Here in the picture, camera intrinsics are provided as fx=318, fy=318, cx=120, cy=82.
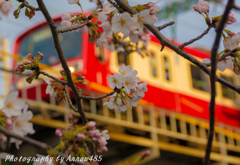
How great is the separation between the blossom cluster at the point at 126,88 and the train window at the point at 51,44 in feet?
14.8

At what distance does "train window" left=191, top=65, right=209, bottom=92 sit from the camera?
7.36 metres

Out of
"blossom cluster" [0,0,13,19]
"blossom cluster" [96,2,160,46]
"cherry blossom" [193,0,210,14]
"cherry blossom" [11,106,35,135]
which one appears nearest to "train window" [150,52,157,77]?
"blossom cluster" [0,0,13,19]

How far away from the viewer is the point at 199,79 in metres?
7.50

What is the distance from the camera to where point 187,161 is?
23.1 ft

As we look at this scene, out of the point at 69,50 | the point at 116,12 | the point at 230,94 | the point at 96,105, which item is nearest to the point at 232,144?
the point at 230,94

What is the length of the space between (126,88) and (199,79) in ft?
21.9

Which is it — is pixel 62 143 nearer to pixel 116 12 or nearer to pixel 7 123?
pixel 7 123

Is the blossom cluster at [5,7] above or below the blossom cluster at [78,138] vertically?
above

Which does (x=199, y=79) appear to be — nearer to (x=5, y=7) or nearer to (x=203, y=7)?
(x=5, y=7)

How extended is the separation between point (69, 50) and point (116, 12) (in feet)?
15.4

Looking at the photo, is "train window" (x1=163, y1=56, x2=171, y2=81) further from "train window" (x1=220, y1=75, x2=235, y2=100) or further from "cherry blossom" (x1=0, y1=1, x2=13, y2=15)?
"cherry blossom" (x1=0, y1=1, x2=13, y2=15)

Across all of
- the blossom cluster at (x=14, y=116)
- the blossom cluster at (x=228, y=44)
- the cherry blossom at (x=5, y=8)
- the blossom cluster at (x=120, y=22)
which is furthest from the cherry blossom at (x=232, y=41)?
the cherry blossom at (x=5, y=8)

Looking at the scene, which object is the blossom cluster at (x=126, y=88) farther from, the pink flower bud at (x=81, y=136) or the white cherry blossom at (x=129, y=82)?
the pink flower bud at (x=81, y=136)

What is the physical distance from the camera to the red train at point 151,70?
18.2ft
